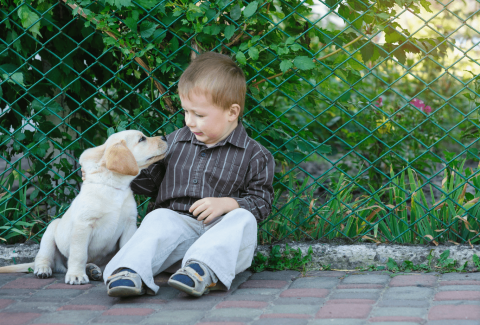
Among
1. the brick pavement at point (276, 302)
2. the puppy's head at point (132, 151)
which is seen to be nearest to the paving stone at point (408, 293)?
the brick pavement at point (276, 302)

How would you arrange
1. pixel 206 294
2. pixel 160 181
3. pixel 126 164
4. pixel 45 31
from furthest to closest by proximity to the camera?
pixel 45 31
pixel 160 181
pixel 126 164
pixel 206 294

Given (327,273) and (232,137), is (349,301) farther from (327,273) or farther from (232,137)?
(232,137)

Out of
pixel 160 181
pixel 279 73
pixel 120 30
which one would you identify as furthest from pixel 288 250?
pixel 120 30

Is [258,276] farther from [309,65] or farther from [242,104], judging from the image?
[309,65]

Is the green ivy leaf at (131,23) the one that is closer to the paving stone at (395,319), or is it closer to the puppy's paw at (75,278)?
the puppy's paw at (75,278)

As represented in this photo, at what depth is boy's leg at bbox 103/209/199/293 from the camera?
8.31 feet

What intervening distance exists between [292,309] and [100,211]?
1.22 metres

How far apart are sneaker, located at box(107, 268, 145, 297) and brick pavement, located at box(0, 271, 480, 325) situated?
2.5 inches

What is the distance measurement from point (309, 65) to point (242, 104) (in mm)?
458

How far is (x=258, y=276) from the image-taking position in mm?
2969

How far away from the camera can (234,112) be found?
2.95 metres

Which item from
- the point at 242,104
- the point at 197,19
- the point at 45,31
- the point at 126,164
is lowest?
the point at 126,164

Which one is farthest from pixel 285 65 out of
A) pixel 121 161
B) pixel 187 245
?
pixel 187 245

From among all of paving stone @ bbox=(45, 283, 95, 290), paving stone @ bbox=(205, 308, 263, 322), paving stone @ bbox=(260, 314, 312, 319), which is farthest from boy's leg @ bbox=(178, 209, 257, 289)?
paving stone @ bbox=(45, 283, 95, 290)
